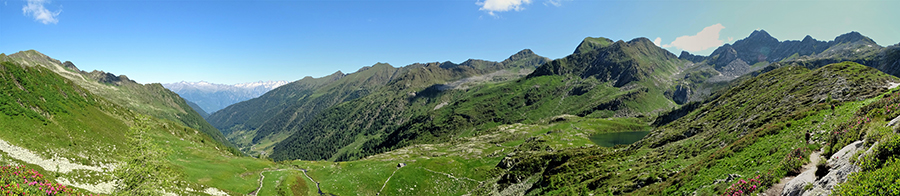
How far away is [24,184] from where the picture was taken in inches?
909

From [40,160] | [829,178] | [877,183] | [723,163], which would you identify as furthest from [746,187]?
[40,160]

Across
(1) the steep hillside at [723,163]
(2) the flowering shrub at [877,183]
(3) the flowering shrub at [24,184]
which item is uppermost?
(3) the flowering shrub at [24,184]

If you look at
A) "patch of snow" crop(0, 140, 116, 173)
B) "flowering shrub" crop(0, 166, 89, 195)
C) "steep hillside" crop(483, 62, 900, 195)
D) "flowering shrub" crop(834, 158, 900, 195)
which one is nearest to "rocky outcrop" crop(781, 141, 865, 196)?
"flowering shrub" crop(834, 158, 900, 195)

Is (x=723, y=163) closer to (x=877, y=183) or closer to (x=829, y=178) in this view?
(x=829, y=178)

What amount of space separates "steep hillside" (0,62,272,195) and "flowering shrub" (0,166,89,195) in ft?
0.69

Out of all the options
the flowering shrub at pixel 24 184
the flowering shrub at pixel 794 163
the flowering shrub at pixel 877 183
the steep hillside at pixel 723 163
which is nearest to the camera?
the flowering shrub at pixel 877 183

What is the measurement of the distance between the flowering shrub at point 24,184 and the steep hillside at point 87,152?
21cm

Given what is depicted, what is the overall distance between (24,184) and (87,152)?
37255mm

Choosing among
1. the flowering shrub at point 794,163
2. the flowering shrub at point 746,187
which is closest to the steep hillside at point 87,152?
the flowering shrub at point 746,187

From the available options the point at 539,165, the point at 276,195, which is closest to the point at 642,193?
the point at 539,165

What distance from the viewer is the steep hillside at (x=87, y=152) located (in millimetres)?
29609

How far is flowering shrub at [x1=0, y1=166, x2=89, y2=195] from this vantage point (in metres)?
21.1

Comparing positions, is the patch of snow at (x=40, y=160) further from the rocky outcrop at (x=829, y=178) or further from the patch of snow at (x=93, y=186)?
the rocky outcrop at (x=829, y=178)

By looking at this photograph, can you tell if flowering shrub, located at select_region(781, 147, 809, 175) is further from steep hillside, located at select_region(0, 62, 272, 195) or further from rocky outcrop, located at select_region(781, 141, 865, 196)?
steep hillside, located at select_region(0, 62, 272, 195)
